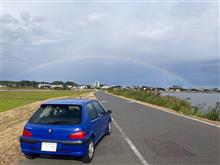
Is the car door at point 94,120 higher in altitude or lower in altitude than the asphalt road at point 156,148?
higher

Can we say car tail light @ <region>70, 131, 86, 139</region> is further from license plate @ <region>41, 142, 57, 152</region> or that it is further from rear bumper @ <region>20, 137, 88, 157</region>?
license plate @ <region>41, 142, 57, 152</region>

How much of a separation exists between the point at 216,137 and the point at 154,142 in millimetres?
2455

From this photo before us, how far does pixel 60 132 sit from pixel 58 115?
0.60m

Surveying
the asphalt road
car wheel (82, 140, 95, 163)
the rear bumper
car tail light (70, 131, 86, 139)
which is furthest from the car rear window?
the asphalt road

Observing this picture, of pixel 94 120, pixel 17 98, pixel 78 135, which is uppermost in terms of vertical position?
pixel 94 120

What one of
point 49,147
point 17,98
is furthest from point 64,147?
point 17,98

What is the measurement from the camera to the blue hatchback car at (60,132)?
6.70 metres

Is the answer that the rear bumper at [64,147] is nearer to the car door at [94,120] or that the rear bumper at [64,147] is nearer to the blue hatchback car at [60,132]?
the blue hatchback car at [60,132]

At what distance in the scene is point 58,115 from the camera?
23.7 feet

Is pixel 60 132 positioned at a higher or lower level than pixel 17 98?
higher

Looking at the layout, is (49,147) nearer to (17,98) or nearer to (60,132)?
(60,132)

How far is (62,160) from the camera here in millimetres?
7273

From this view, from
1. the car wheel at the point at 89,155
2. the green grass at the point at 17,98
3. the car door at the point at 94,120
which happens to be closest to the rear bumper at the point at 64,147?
the car wheel at the point at 89,155

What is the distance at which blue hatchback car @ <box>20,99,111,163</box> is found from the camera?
6.70 metres
